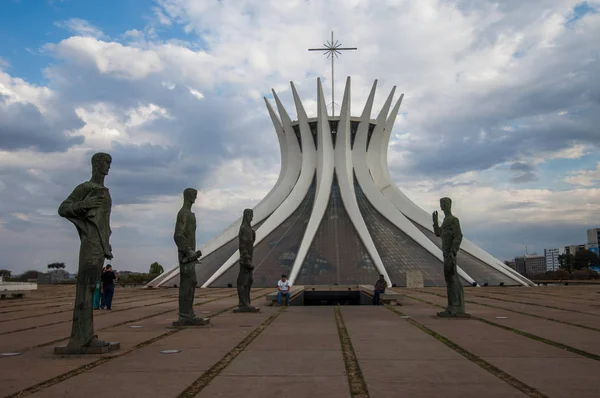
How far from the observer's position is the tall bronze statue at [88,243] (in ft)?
20.0

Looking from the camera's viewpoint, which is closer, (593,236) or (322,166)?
(322,166)

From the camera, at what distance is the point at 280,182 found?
35219 mm

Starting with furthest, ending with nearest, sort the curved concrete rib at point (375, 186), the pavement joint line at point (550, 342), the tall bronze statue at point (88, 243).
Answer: the curved concrete rib at point (375, 186), the tall bronze statue at point (88, 243), the pavement joint line at point (550, 342)

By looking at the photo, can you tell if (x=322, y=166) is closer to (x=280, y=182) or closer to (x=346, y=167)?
(x=346, y=167)

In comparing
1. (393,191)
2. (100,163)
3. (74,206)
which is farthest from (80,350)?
(393,191)

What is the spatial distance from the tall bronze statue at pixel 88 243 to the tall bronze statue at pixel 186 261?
2.49 m

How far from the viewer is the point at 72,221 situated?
20.7 ft

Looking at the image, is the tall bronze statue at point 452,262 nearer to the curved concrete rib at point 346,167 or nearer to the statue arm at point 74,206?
the statue arm at point 74,206

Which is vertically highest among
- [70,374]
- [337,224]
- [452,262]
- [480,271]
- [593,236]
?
[593,236]

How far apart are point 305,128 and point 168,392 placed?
30.9m

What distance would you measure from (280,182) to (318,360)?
98.1ft

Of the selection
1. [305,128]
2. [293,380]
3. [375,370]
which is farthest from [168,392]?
[305,128]

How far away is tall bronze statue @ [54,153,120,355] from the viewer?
240 inches

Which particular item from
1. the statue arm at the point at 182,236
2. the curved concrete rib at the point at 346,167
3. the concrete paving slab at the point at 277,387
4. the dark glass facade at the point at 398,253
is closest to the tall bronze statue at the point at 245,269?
the statue arm at the point at 182,236
